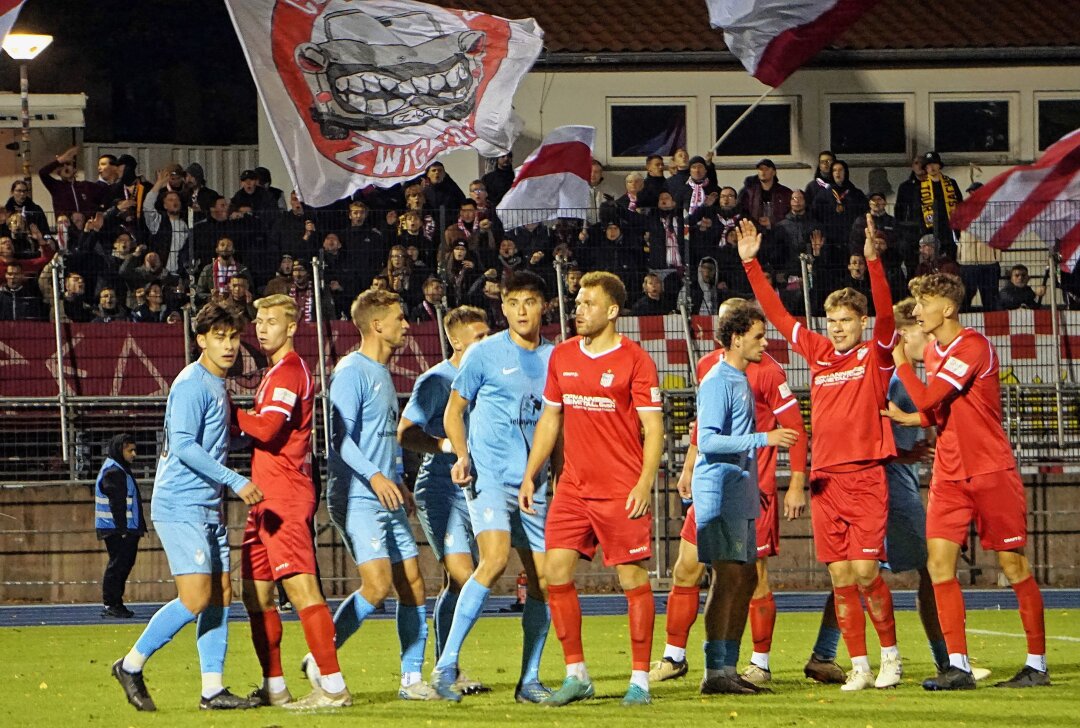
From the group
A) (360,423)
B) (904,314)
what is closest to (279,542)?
(360,423)

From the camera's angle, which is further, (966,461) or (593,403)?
(966,461)

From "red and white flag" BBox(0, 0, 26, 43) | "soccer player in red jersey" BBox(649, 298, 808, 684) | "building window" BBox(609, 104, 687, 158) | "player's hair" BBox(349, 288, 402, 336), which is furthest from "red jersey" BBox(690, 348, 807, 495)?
"building window" BBox(609, 104, 687, 158)

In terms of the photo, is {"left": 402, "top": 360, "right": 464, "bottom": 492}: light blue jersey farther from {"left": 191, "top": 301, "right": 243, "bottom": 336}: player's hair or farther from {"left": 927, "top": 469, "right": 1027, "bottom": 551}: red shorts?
{"left": 927, "top": 469, "right": 1027, "bottom": 551}: red shorts

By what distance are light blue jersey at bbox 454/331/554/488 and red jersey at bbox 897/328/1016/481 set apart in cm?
209

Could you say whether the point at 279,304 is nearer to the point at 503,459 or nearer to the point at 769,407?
the point at 503,459

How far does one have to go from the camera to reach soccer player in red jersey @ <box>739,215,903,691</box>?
10219mm

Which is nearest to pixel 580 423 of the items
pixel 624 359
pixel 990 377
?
pixel 624 359

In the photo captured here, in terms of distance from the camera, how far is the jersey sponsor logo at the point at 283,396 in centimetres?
962

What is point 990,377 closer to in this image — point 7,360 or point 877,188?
point 7,360

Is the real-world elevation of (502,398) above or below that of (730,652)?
above

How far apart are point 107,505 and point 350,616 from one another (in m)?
7.53

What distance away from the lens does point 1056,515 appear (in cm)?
1964

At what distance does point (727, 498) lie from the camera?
10133 millimetres

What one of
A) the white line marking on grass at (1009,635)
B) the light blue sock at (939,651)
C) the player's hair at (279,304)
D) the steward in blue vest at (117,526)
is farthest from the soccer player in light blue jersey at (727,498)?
the steward in blue vest at (117,526)
